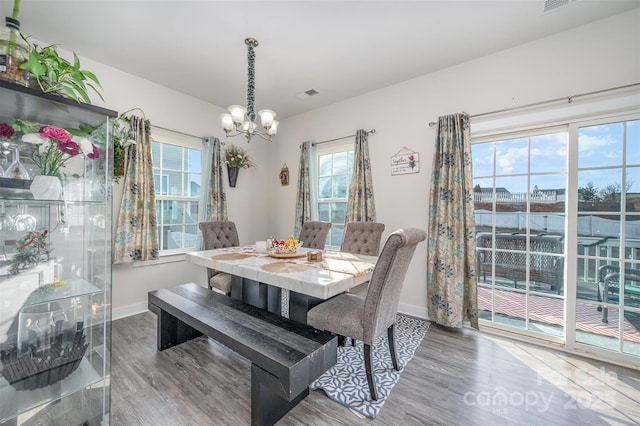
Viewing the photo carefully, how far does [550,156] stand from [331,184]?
2541mm

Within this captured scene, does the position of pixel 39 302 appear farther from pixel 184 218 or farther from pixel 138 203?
pixel 184 218

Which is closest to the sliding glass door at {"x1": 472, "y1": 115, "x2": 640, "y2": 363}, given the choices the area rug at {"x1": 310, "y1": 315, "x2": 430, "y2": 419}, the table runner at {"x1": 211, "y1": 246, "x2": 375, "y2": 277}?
the area rug at {"x1": 310, "y1": 315, "x2": 430, "y2": 419}

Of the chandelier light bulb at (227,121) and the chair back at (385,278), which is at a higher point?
the chandelier light bulb at (227,121)

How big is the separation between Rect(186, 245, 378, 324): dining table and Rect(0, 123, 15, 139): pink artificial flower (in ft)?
4.27

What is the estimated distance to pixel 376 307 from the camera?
158 centimetres

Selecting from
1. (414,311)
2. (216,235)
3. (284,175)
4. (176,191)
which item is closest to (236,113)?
(216,235)

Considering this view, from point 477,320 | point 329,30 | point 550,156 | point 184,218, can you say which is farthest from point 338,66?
point 477,320

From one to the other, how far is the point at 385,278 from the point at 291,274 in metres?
0.60

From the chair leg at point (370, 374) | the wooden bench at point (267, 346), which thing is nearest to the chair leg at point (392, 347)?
the chair leg at point (370, 374)

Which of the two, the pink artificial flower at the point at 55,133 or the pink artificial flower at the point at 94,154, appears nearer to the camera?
the pink artificial flower at the point at 55,133

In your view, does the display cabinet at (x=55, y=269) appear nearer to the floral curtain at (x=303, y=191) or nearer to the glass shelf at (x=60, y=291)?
the glass shelf at (x=60, y=291)

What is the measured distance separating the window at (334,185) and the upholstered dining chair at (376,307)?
198 cm

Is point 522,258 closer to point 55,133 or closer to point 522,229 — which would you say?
point 522,229

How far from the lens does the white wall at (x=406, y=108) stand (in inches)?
84.9
